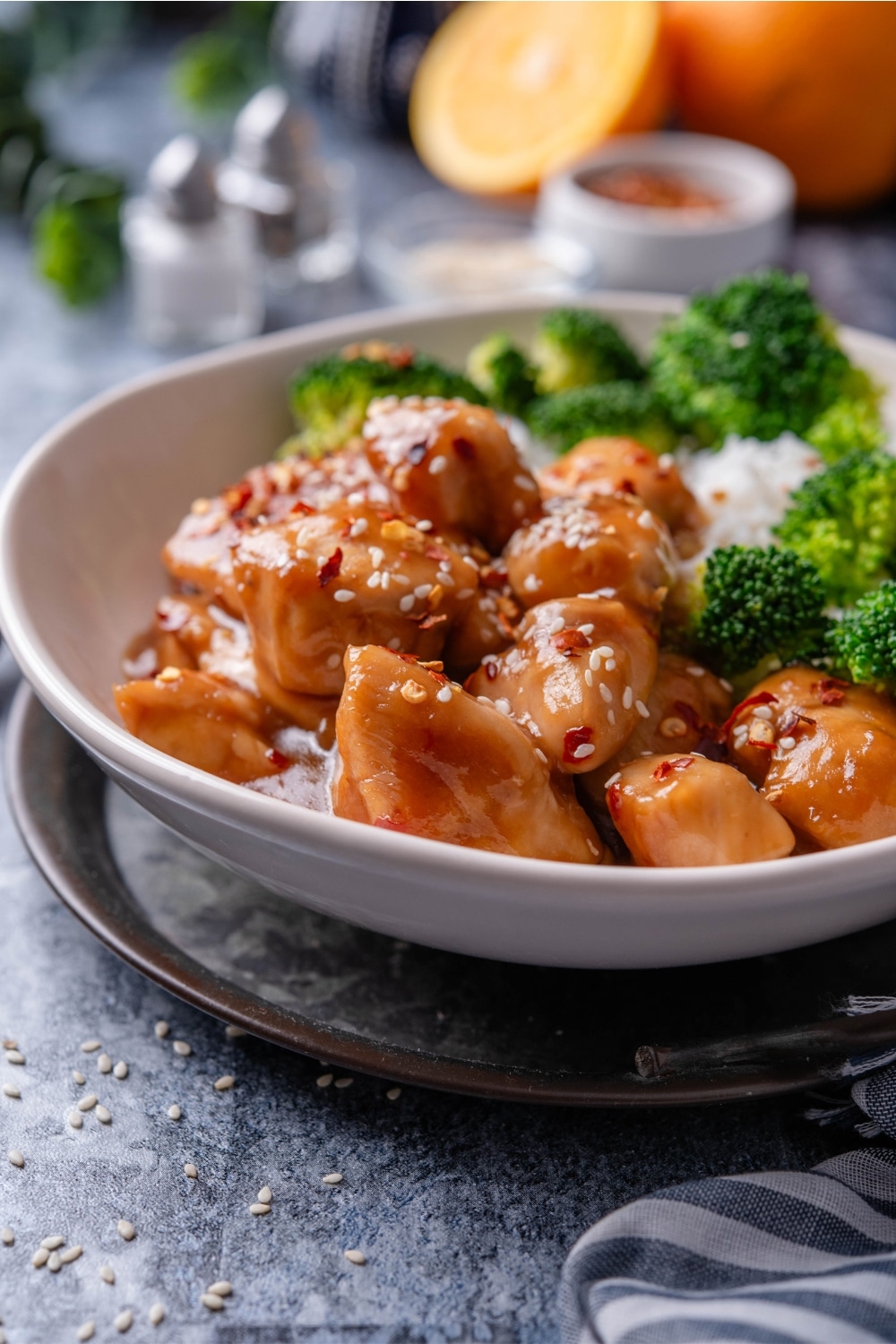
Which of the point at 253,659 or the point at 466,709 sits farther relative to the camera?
the point at 253,659

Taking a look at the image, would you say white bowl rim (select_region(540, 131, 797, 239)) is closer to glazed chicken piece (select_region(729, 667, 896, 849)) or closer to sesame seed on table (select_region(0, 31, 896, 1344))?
sesame seed on table (select_region(0, 31, 896, 1344))

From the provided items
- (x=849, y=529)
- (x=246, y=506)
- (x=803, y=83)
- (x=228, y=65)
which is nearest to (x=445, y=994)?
(x=246, y=506)

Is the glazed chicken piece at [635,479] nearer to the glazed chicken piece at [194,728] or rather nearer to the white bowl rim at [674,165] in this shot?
the glazed chicken piece at [194,728]

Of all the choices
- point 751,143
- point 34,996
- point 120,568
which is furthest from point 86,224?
point 34,996

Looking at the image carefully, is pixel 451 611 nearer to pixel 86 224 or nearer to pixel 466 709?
pixel 466 709

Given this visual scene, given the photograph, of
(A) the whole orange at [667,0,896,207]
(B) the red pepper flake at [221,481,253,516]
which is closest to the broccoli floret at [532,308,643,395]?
(B) the red pepper flake at [221,481,253,516]

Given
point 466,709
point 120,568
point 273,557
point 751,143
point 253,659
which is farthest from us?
point 751,143
